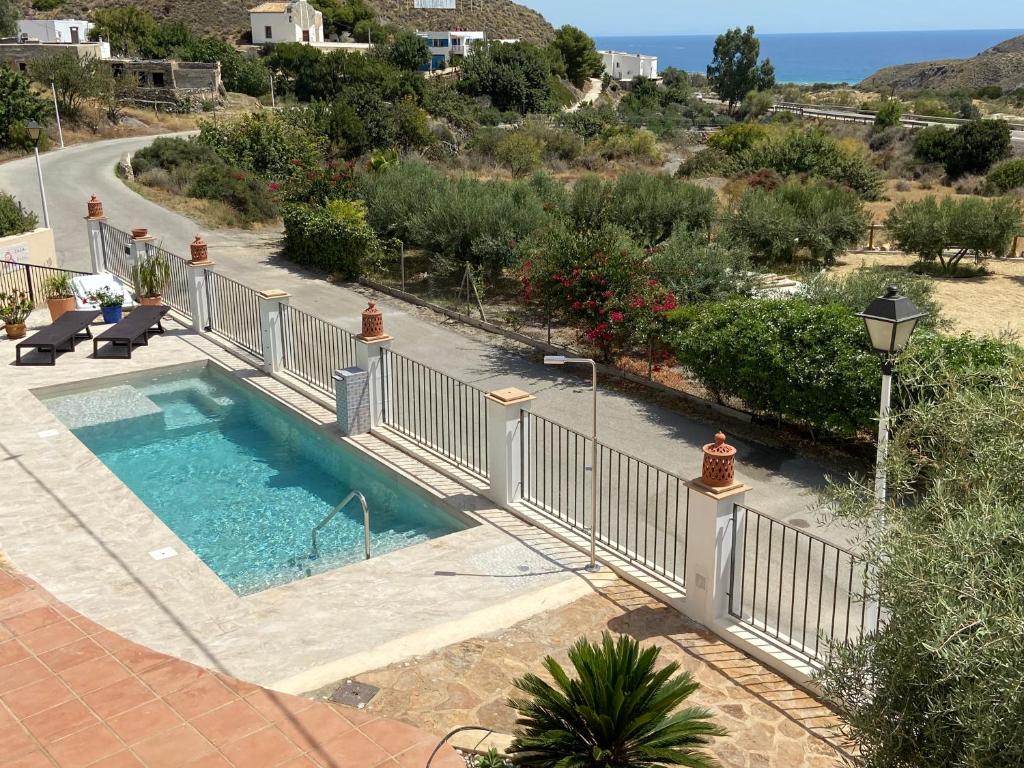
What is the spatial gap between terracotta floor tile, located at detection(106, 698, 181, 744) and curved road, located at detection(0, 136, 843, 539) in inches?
187

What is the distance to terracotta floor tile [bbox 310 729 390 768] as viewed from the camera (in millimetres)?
6461

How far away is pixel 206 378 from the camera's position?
15578 millimetres

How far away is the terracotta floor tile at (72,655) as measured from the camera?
754 centimetres

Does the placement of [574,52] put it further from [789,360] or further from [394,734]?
[394,734]

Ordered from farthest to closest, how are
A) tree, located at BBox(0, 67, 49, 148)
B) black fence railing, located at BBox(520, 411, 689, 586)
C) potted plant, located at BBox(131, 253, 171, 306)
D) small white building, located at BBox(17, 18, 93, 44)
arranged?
1. small white building, located at BBox(17, 18, 93, 44)
2. tree, located at BBox(0, 67, 49, 148)
3. potted plant, located at BBox(131, 253, 171, 306)
4. black fence railing, located at BBox(520, 411, 689, 586)

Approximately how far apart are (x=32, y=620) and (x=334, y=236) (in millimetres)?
16645

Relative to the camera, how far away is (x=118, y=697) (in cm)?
714

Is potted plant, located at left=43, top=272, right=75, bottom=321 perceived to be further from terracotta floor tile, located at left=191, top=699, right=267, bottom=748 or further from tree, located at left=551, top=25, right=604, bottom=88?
tree, located at left=551, top=25, right=604, bottom=88

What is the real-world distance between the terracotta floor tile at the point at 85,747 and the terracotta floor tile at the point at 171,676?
0.54 m

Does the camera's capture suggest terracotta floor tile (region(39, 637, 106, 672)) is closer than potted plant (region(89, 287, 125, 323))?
Yes

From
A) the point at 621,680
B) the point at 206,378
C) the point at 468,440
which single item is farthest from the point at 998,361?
the point at 206,378

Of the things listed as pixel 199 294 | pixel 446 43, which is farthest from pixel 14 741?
pixel 446 43

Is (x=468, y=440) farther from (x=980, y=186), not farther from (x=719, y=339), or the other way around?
(x=980, y=186)

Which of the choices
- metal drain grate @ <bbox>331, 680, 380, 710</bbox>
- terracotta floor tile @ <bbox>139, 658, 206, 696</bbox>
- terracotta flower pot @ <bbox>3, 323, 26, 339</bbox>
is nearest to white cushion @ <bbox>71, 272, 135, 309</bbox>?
terracotta flower pot @ <bbox>3, 323, 26, 339</bbox>
